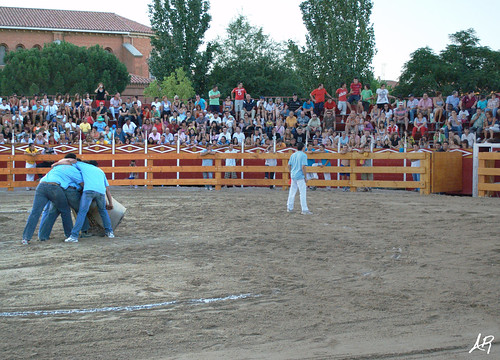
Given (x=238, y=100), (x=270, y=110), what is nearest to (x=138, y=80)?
(x=238, y=100)

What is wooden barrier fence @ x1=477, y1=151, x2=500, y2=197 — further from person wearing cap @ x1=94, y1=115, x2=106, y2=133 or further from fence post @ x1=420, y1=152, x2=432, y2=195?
person wearing cap @ x1=94, y1=115, x2=106, y2=133

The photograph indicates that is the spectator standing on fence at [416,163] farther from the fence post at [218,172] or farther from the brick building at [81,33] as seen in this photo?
the brick building at [81,33]

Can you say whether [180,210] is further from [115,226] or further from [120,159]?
[120,159]

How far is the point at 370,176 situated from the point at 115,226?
12160 mm

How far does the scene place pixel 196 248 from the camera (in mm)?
11008

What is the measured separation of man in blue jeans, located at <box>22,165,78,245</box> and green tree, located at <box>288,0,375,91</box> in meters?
30.9

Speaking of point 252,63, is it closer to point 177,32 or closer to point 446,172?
point 177,32

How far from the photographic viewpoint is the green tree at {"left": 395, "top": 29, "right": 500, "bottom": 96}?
167 ft

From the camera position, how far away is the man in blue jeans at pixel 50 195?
11492 mm

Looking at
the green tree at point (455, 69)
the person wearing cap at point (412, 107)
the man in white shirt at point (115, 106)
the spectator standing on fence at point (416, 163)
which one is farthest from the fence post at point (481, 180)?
the green tree at point (455, 69)

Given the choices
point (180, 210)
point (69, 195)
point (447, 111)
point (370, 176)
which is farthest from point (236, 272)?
point (447, 111)

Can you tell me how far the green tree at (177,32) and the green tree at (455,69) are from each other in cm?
1637

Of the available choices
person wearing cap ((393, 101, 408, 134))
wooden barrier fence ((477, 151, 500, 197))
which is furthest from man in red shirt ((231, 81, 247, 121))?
wooden barrier fence ((477, 151, 500, 197))

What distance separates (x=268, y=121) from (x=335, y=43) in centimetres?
1606
